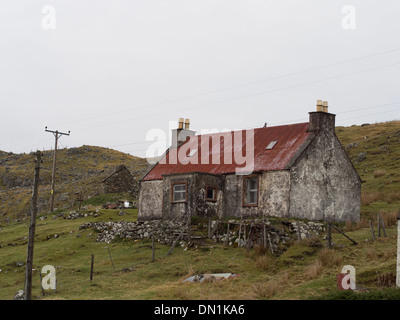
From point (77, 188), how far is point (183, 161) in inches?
1605

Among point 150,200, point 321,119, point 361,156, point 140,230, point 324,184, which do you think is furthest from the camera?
point 361,156

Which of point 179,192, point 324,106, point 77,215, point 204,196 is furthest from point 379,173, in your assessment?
point 77,215

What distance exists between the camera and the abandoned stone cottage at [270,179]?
103 ft

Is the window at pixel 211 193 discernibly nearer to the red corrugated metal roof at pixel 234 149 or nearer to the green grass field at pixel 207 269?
the red corrugated metal roof at pixel 234 149

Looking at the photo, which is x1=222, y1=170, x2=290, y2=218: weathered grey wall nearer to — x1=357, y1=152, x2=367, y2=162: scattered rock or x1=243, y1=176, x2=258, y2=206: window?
x1=243, y1=176, x2=258, y2=206: window

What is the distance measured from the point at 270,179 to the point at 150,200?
445 inches

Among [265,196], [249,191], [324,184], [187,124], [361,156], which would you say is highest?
[187,124]

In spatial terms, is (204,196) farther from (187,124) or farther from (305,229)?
(187,124)

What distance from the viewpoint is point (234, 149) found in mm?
36906

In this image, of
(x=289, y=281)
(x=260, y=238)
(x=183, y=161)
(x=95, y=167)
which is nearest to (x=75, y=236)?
(x=183, y=161)

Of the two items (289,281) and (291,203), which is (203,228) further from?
(289,281)

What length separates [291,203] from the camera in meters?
30.6

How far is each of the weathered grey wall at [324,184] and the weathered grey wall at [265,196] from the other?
482 millimetres

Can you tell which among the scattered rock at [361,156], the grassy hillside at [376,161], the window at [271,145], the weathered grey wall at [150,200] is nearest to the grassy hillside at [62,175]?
the weathered grey wall at [150,200]
